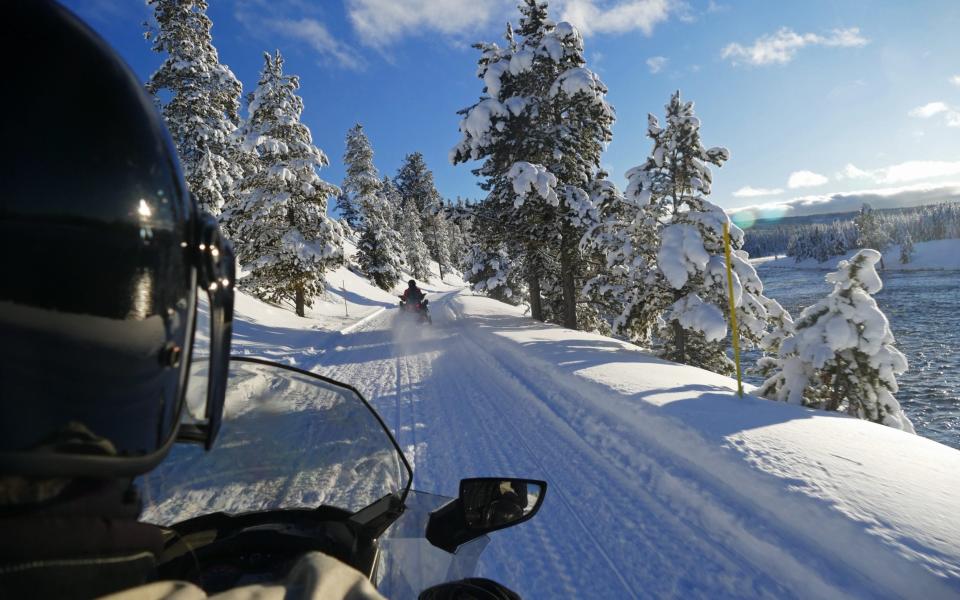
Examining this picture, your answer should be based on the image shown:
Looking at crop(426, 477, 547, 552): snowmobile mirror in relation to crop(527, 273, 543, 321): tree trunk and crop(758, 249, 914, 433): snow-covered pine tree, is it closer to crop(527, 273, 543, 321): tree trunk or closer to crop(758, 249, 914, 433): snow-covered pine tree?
crop(758, 249, 914, 433): snow-covered pine tree

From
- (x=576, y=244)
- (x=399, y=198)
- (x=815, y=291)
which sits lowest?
(x=815, y=291)

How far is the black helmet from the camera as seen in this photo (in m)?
0.62

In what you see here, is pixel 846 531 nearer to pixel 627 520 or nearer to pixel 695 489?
pixel 695 489

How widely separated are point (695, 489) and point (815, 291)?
183 ft

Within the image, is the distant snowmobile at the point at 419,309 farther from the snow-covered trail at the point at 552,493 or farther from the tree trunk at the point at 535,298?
the snow-covered trail at the point at 552,493

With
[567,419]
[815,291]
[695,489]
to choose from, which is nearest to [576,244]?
[567,419]

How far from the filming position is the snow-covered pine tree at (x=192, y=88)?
1805 cm

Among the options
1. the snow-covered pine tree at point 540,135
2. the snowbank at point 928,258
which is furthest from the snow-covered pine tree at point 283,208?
the snowbank at point 928,258

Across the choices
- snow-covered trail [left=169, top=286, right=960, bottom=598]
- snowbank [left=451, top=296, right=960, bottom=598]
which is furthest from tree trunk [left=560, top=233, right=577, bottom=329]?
snowbank [left=451, top=296, right=960, bottom=598]

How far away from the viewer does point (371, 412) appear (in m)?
1.86

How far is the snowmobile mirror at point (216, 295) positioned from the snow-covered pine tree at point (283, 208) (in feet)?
62.7

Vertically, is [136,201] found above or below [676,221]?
below

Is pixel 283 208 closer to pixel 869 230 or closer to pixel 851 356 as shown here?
pixel 851 356

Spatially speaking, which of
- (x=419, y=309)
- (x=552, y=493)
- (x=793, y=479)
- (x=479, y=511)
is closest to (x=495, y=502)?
(x=479, y=511)
